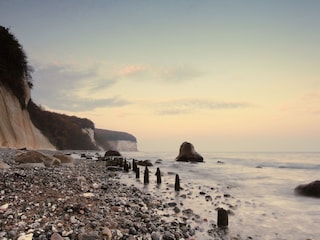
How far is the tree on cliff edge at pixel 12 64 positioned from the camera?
1736 inches

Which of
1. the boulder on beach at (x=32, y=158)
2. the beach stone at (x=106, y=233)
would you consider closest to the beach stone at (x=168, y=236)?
the beach stone at (x=106, y=233)

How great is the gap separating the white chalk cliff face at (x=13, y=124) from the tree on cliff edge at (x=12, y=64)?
1753 mm

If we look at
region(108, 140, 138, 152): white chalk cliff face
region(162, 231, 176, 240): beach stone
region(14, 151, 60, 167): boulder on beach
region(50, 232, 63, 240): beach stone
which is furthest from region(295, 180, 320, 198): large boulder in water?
region(108, 140, 138, 152): white chalk cliff face

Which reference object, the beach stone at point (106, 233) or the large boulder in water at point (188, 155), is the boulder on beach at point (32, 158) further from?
the large boulder in water at point (188, 155)

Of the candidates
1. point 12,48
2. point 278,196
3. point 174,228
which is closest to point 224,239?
point 174,228

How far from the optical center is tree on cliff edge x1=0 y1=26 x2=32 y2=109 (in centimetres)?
4411

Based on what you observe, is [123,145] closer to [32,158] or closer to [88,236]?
[32,158]

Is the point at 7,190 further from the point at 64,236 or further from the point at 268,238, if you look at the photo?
the point at 268,238

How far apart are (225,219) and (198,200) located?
436 centimetres

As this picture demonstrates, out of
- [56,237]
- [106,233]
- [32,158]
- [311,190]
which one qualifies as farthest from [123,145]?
[56,237]

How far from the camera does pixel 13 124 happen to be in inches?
1655

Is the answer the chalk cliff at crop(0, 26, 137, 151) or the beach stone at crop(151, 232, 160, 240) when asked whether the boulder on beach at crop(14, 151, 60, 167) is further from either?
the chalk cliff at crop(0, 26, 137, 151)

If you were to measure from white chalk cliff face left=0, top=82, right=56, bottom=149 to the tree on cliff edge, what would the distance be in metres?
1.75

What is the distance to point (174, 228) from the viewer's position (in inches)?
304
